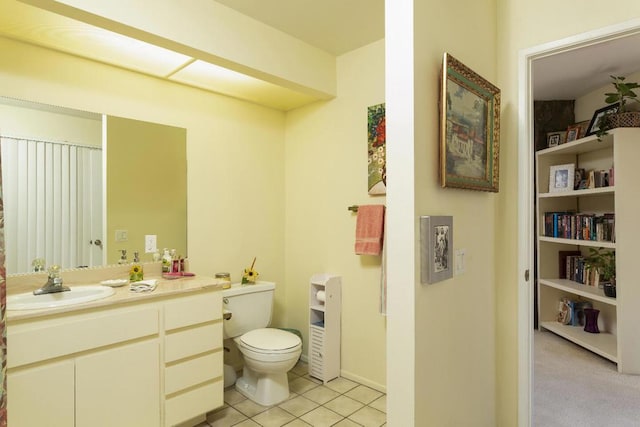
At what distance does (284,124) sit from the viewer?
3332mm

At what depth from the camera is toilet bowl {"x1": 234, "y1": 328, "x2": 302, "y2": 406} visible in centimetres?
232

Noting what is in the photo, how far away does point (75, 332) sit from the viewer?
5.42 ft

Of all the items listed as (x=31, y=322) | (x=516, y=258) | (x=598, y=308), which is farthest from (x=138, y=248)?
(x=598, y=308)

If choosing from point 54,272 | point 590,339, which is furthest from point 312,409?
point 590,339

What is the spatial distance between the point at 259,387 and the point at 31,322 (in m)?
1.43

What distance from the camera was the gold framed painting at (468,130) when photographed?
1.44 m

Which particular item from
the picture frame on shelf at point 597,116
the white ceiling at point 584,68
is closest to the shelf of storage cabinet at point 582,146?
the picture frame on shelf at point 597,116

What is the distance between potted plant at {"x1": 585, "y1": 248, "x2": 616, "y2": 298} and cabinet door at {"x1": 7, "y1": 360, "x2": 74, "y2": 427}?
3951 millimetres

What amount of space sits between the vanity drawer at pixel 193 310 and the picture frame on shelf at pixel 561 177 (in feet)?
11.6

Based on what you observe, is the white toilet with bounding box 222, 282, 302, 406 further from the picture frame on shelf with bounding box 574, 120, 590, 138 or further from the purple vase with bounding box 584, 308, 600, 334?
the picture frame on shelf with bounding box 574, 120, 590, 138

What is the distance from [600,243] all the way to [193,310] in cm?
340

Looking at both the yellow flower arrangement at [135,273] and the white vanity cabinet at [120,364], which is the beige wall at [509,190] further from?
the yellow flower arrangement at [135,273]

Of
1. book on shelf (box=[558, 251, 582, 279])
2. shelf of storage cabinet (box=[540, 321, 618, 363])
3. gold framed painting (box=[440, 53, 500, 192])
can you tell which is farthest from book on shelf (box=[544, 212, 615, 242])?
gold framed painting (box=[440, 53, 500, 192])

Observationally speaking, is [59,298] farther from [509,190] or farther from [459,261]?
[509,190]
